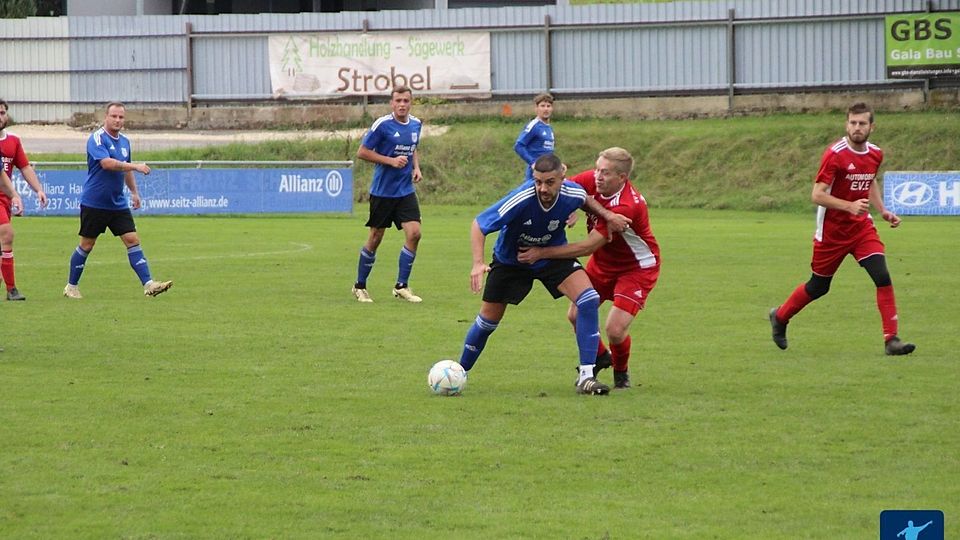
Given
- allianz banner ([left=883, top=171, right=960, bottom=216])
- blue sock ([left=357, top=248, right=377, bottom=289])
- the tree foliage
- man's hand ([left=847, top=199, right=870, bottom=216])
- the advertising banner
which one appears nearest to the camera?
man's hand ([left=847, top=199, right=870, bottom=216])

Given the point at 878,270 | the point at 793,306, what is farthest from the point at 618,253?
the point at 878,270

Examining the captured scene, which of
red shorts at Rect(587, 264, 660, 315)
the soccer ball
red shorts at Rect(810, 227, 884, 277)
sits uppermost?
red shorts at Rect(810, 227, 884, 277)

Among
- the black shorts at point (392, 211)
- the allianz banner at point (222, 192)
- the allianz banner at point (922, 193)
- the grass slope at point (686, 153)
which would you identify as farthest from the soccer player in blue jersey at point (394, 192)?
the grass slope at point (686, 153)

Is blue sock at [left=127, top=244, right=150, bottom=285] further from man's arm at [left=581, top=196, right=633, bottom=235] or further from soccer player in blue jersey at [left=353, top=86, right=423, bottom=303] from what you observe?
man's arm at [left=581, top=196, right=633, bottom=235]

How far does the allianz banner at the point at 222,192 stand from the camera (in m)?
30.2

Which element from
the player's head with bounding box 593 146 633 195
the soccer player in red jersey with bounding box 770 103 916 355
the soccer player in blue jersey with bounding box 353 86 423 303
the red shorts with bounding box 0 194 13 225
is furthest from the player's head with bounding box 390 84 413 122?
the player's head with bounding box 593 146 633 195

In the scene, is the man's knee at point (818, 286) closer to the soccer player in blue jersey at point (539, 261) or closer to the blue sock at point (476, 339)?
the soccer player in blue jersey at point (539, 261)

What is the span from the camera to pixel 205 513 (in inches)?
241

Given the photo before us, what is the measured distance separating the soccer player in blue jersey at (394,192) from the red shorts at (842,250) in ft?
16.1

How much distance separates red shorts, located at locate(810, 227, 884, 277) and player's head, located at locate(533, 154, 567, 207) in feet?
11.0

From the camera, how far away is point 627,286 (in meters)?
9.47

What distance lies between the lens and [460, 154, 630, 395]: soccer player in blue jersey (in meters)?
8.78

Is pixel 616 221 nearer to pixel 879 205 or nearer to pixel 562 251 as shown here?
pixel 562 251

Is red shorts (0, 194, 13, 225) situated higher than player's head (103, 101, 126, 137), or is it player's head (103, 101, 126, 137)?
player's head (103, 101, 126, 137)
